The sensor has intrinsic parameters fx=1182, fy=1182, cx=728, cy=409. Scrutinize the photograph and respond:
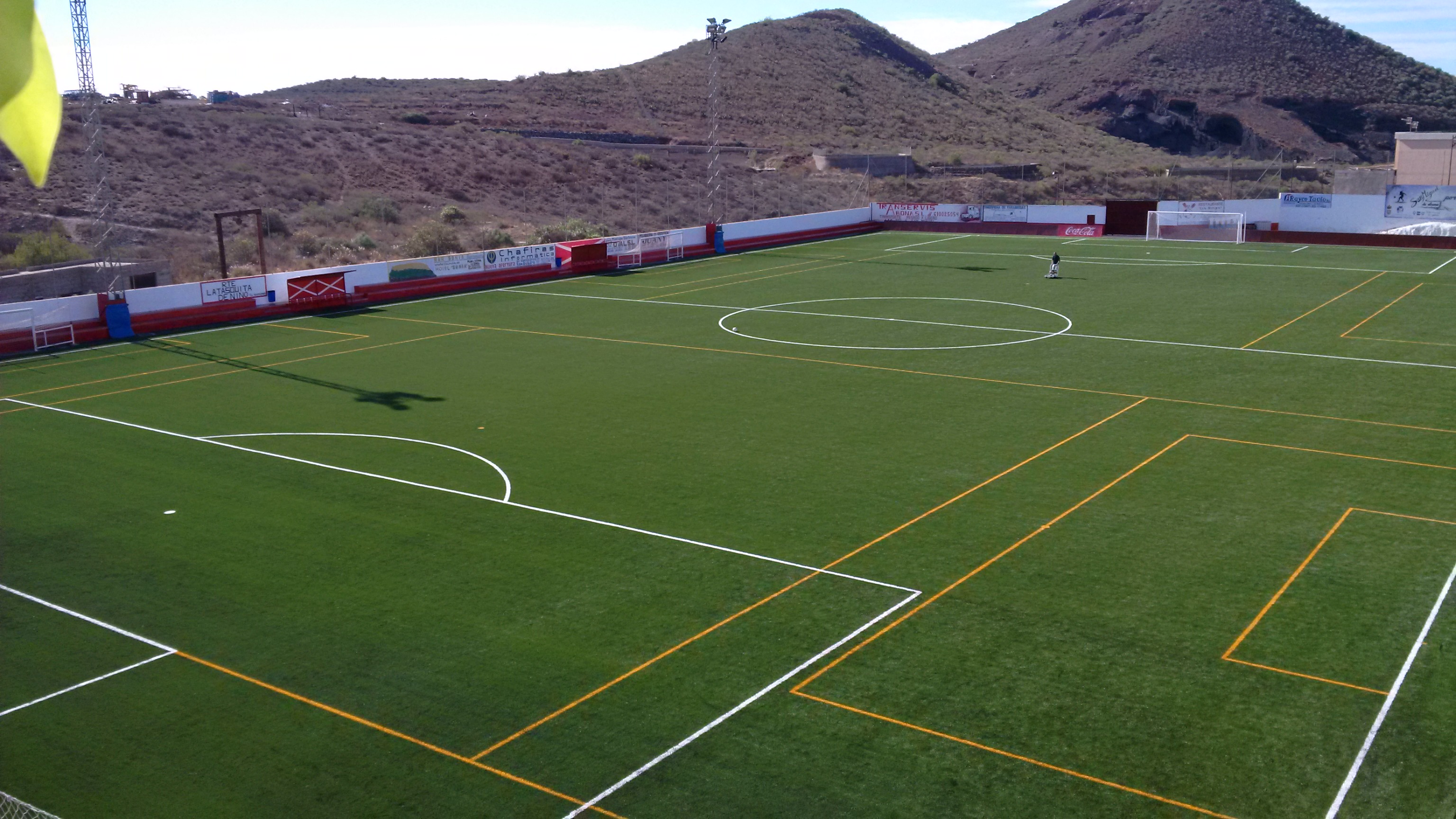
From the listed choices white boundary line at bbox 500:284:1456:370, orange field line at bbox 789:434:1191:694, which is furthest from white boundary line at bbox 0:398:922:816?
white boundary line at bbox 500:284:1456:370

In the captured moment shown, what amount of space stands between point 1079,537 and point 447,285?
31121 millimetres

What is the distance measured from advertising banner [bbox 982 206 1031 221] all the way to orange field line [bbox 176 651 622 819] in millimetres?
55549

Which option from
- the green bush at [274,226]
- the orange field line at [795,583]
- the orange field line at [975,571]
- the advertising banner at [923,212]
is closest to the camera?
the orange field line at [795,583]

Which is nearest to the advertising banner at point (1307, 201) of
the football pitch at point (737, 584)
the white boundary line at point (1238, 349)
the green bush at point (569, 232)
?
the football pitch at point (737, 584)

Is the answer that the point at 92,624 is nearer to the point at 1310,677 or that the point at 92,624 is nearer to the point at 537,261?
the point at 1310,677

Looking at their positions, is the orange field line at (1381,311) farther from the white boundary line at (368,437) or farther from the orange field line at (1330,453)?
the white boundary line at (368,437)

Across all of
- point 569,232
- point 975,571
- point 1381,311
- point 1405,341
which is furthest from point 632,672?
point 569,232

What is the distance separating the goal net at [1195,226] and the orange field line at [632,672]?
4936 centimetres

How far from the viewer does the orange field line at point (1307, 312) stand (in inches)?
1245

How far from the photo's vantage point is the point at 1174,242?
58062mm

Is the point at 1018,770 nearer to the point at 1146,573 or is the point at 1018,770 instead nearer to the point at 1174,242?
the point at 1146,573

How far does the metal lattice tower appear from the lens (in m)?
30.0

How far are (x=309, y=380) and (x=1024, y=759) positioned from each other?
21.8m

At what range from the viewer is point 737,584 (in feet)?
50.1
